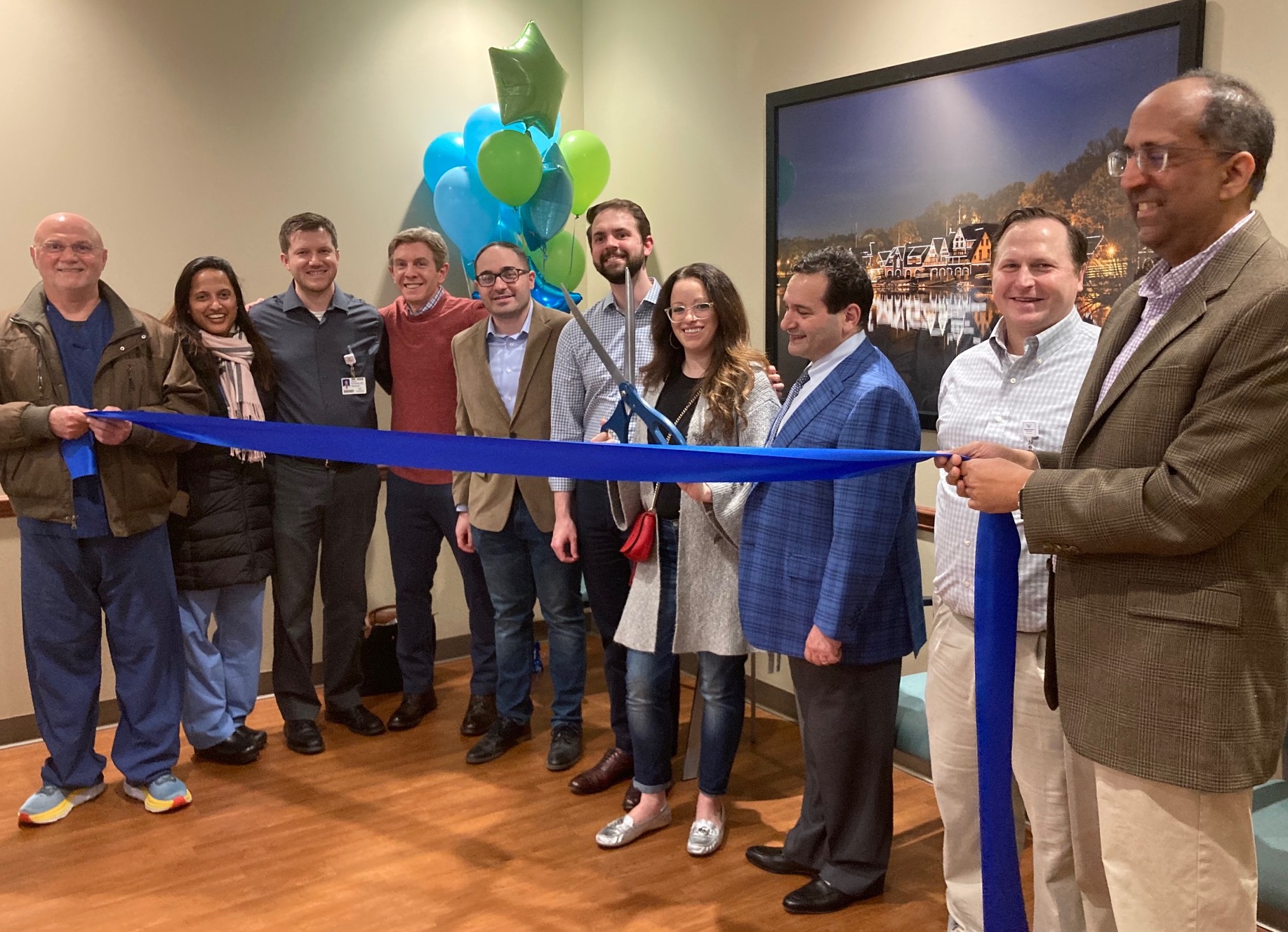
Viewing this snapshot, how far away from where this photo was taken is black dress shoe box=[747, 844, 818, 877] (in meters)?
2.76

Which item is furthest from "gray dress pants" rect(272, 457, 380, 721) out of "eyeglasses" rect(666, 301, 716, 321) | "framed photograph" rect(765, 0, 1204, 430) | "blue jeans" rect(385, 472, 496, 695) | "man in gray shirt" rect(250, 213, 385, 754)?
"framed photograph" rect(765, 0, 1204, 430)

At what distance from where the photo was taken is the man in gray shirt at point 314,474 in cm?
358

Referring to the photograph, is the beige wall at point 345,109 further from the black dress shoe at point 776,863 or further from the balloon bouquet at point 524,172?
the black dress shoe at point 776,863

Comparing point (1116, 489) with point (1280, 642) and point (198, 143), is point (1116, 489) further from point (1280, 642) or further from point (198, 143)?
point (198, 143)

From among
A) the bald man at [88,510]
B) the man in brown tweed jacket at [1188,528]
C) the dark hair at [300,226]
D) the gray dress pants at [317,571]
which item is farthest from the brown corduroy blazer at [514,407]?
the man in brown tweed jacket at [1188,528]

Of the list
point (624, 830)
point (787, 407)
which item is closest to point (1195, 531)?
point (787, 407)

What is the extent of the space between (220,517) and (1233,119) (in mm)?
2963

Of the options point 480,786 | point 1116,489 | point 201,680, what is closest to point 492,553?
point 480,786

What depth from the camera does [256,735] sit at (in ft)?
11.9

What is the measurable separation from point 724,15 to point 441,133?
1290 millimetres

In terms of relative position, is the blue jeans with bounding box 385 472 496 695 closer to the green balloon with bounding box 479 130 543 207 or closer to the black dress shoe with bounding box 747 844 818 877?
the green balloon with bounding box 479 130 543 207

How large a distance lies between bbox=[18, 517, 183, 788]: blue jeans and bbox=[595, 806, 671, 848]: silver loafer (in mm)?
1326

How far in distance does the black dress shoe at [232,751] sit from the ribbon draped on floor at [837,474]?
1544 millimetres

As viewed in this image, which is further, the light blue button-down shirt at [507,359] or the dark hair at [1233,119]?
the light blue button-down shirt at [507,359]
